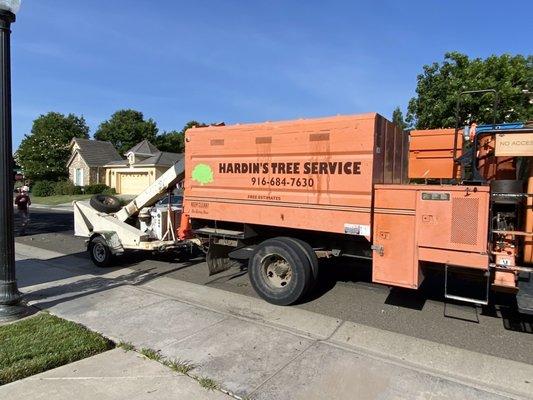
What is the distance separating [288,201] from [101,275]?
416cm

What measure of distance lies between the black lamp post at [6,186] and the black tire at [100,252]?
3.20 meters

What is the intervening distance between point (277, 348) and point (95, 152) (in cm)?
5194

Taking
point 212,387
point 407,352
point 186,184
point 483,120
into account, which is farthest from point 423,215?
point 483,120

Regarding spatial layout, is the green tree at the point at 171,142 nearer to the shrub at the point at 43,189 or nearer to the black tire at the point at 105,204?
the shrub at the point at 43,189

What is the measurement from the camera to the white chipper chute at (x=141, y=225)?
345 inches

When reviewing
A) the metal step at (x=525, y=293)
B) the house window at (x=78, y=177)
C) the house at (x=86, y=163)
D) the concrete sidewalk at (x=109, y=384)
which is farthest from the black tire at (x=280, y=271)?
the house window at (x=78, y=177)

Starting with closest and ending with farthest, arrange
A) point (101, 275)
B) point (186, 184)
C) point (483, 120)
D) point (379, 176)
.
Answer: point (379, 176), point (186, 184), point (101, 275), point (483, 120)

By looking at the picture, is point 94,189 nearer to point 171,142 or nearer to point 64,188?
point 64,188

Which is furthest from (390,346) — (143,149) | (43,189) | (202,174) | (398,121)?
(43,189)

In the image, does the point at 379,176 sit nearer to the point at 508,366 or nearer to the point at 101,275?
the point at 508,366

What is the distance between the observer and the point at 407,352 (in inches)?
185

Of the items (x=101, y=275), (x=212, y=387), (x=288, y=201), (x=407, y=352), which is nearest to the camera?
(x=212, y=387)

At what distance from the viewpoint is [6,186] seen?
18.5 ft

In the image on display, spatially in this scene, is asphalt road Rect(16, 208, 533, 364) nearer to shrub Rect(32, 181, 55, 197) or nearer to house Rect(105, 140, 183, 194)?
house Rect(105, 140, 183, 194)
